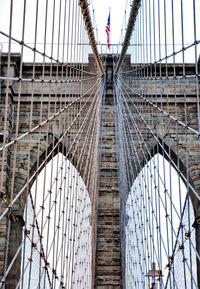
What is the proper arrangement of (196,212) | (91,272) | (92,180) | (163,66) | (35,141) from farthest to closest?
(163,66) → (35,141) → (196,212) → (92,180) → (91,272)

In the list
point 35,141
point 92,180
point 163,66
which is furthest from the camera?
point 163,66

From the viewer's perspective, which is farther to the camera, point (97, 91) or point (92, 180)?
point (97, 91)

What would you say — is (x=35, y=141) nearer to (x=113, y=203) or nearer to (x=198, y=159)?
(x=113, y=203)

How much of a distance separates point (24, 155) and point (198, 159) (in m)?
3.80

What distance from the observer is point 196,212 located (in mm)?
11125

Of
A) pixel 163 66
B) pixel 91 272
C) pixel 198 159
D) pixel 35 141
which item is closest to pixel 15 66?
pixel 35 141

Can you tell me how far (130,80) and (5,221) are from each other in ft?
12.4

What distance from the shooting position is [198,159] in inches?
457

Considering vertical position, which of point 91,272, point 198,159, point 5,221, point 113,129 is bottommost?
point 91,272

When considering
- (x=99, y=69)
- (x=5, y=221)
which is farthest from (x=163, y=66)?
(x=5, y=221)

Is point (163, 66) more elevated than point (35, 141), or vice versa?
point (163, 66)

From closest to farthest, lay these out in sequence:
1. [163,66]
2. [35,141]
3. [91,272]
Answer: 1. [91,272]
2. [35,141]
3. [163,66]

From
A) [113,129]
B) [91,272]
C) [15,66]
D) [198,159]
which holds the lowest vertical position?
[91,272]

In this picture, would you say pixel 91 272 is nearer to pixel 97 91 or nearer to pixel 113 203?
pixel 113 203
